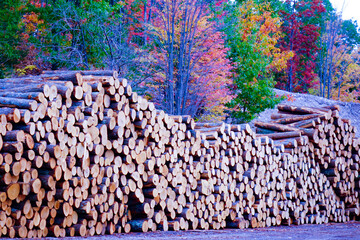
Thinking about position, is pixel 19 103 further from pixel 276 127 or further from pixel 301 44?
pixel 301 44

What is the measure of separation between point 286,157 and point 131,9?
1534cm

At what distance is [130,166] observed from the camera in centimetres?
757

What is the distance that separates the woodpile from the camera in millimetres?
6051

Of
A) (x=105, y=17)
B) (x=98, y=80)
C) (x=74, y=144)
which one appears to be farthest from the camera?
(x=105, y=17)

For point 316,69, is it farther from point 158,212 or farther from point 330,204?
point 158,212

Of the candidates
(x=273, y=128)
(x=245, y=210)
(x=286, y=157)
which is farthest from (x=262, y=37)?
(x=245, y=210)

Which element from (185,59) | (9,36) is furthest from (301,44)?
(185,59)

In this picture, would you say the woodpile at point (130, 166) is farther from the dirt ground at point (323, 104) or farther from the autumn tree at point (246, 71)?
the dirt ground at point (323, 104)

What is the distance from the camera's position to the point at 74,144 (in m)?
6.59

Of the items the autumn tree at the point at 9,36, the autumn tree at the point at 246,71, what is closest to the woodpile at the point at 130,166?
the autumn tree at the point at 246,71

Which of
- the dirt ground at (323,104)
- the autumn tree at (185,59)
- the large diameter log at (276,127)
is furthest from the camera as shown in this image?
the dirt ground at (323,104)

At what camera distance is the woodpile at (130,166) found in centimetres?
605

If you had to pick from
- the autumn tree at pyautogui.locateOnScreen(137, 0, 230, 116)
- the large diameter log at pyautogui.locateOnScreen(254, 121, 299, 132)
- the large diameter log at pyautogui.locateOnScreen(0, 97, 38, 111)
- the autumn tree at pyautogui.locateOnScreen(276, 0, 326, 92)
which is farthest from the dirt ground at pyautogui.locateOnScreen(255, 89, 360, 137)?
the large diameter log at pyautogui.locateOnScreen(0, 97, 38, 111)

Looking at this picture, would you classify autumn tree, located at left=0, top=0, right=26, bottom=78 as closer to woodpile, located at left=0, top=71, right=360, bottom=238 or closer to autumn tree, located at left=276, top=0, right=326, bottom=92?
woodpile, located at left=0, top=71, right=360, bottom=238
